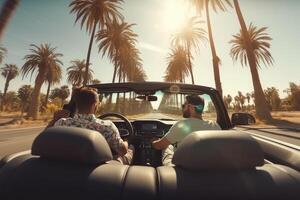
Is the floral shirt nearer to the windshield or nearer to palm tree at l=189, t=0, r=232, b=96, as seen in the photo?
the windshield

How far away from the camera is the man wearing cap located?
3617 millimetres

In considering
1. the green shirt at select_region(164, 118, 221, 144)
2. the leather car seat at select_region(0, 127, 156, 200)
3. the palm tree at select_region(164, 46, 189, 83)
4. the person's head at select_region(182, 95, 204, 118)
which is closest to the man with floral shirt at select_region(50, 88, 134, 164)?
the green shirt at select_region(164, 118, 221, 144)

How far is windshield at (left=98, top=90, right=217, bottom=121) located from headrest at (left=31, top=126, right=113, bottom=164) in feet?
7.38

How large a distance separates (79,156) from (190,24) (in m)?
60.2

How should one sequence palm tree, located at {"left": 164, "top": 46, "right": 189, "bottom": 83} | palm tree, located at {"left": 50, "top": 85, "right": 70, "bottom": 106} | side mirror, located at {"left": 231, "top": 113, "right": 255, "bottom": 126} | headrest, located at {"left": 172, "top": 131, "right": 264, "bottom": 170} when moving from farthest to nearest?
palm tree, located at {"left": 50, "top": 85, "right": 70, "bottom": 106}
palm tree, located at {"left": 164, "top": 46, "right": 189, "bottom": 83}
side mirror, located at {"left": 231, "top": 113, "right": 255, "bottom": 126}
headrest, located at {"left": 172, "top": 131, "right": 264, "bottom": 170}

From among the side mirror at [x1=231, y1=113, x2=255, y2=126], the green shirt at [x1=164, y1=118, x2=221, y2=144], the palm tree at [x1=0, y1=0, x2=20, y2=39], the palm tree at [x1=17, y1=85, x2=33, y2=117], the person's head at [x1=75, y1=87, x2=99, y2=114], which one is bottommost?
the green shirt at [x1=164, y1=118, x2=221, y2=144]

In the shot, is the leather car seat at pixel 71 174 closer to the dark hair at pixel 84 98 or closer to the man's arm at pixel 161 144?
the dark hair at pixel 84 98

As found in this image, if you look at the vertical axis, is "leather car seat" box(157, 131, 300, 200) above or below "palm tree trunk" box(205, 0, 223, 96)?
below

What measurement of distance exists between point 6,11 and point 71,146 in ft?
30.4

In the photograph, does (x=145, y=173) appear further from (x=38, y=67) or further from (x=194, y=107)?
(x=38, y=67)

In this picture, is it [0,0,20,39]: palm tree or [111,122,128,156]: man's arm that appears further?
[0,0,20,39]: palm tree

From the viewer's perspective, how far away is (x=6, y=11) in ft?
32.7

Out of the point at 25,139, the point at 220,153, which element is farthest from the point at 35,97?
the point at 220,153

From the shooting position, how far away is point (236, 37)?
185 ft
